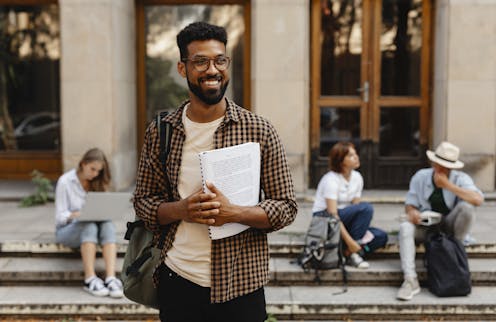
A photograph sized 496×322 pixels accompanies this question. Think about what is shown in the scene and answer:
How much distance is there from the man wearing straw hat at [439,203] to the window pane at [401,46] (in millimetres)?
3681

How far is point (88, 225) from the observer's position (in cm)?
593

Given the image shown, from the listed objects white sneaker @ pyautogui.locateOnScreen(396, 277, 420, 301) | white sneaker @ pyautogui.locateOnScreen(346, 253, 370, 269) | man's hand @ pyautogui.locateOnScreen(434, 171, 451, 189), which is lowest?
white sneaker @ pyautogui.locateOnScreen(396, 277, 420, 301)

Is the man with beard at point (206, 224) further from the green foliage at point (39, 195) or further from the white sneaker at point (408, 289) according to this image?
the green foliage at point (39, 195)

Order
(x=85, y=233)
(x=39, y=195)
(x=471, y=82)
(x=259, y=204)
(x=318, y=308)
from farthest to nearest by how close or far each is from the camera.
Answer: (x=39, y=195)
(x=471, y=82)
(x=85, y=233)
(x=318, y=308)
(x=259, y=204)

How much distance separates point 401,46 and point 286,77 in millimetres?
1910

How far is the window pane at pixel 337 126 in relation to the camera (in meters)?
9.47

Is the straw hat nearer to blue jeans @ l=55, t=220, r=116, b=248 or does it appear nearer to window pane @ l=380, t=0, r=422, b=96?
blue jeans @ l=55, t=220, r=116, b=248

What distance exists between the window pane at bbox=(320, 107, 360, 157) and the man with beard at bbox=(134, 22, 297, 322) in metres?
6.79

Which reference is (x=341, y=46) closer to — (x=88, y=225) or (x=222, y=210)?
(x=88, y=225)

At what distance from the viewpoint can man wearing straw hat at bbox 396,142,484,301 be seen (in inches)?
224

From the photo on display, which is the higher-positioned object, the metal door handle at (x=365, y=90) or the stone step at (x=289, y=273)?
the metal door handle at (x=365, y=90)

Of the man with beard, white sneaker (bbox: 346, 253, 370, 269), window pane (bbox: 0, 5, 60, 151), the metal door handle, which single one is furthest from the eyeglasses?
window pane (bbox: 0, 5, 60, 151)

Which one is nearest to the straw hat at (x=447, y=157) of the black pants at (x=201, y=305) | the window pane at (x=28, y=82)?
the black pants at (x=201, y=305)

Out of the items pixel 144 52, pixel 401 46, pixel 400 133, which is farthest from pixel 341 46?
pixel 144 52
